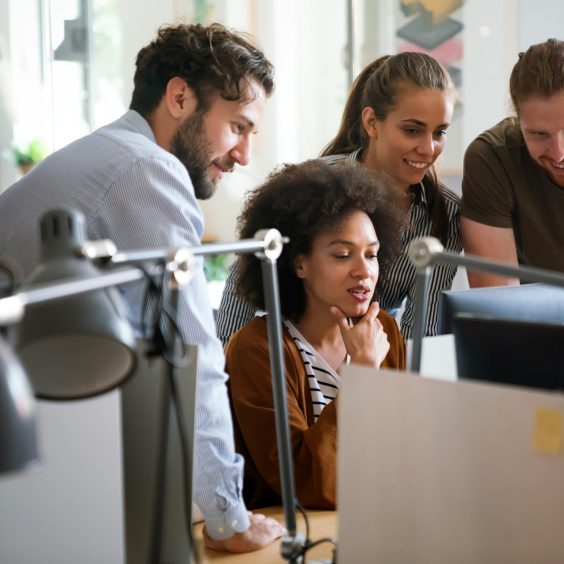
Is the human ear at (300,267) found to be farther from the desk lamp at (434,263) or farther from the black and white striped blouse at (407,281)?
the desk lamp at (434,263)

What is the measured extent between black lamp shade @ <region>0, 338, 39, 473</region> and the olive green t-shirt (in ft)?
6.79

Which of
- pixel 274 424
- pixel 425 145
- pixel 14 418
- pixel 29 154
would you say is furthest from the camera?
pixel 29 154

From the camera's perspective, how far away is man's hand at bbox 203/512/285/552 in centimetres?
150

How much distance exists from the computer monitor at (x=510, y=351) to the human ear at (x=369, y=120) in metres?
1.45

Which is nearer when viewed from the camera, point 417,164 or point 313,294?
point 313,294

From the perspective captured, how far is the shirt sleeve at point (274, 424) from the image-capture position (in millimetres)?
1813

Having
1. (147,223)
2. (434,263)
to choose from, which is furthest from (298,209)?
(434,263)

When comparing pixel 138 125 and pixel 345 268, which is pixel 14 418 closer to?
pixel 138 125

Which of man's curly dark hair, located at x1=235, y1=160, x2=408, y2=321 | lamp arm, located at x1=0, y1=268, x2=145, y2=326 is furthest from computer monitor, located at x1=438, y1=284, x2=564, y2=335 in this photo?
lamp arm, located at x1=0, y1=268, x2=145, y2=326

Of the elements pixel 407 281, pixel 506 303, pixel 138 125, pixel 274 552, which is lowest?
pixel 274 552

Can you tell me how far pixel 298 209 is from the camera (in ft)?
7.17

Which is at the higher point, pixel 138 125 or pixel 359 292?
pixel 138 125

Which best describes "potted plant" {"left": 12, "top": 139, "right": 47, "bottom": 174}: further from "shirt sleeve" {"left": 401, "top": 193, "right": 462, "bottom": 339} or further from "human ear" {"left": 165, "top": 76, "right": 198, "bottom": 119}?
"human ear" {"left": 165, "top": 76, "right": 198, "bottom": 119}

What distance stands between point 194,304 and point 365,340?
61 cm
